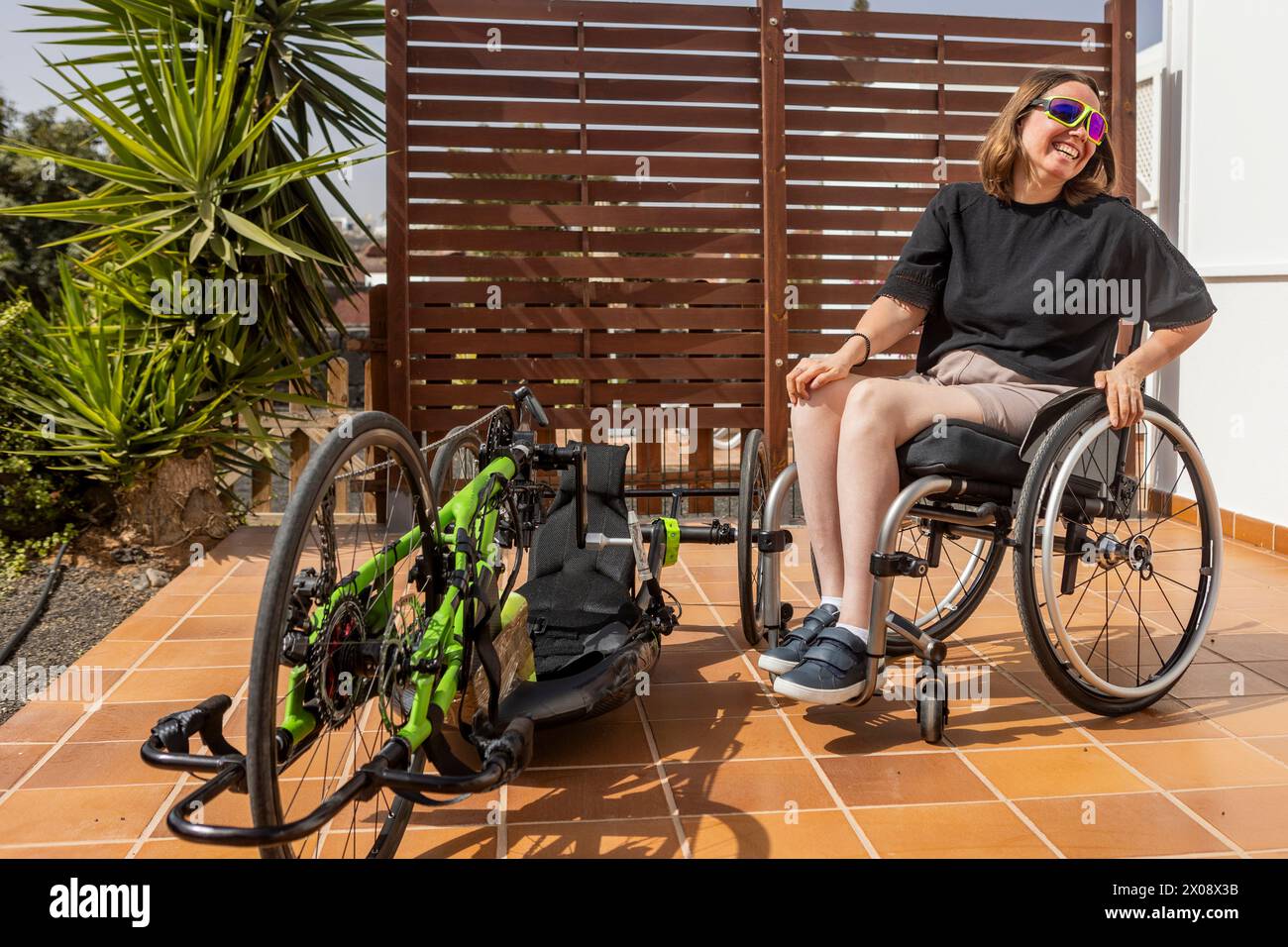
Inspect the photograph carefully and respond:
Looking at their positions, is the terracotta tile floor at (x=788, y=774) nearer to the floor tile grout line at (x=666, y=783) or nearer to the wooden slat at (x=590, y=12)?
the floor tile grout line at (x=666, y=783)

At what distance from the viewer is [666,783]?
2096 millimetres

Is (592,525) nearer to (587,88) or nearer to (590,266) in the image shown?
(590,266)

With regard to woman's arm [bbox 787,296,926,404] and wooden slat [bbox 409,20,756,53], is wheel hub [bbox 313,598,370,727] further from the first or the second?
wooden slat [bbox 409,20,756,53]

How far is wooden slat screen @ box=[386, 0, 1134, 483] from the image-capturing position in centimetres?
461

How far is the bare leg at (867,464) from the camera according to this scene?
7.41ft

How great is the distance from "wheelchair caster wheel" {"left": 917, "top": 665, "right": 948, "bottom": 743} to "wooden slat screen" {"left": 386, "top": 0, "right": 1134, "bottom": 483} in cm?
264

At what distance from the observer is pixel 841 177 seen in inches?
192

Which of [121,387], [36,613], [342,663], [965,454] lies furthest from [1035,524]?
[121,387]

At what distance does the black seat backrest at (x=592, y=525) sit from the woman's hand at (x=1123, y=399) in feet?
3.57

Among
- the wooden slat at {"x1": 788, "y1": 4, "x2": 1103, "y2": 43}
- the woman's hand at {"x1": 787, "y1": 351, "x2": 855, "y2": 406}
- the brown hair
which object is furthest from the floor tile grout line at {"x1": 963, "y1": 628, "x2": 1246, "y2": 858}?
the wooden slat at {"x1": 788, "y1": 4, "x2": 1103, "y2": 43}

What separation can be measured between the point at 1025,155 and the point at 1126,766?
131 centimetres

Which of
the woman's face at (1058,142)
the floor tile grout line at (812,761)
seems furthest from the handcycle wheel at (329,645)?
the woman's face at (1058,142)

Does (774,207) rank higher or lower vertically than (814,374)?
higher
